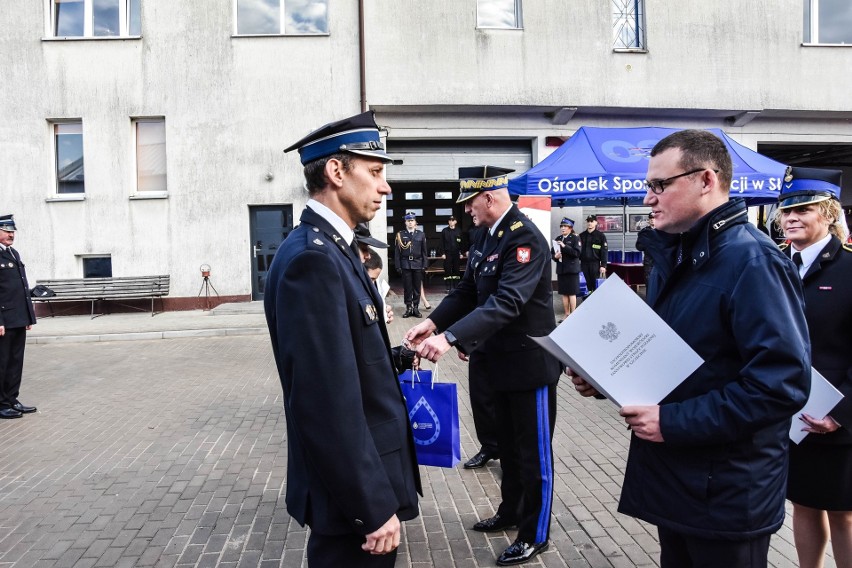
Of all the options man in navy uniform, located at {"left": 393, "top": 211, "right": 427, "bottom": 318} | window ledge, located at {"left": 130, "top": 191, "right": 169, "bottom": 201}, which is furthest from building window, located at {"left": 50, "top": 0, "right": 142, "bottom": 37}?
man in navy uniform, located at {"left": 393, "top": 211, "right": 427, "bottom": 318}

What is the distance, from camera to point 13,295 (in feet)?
23.5

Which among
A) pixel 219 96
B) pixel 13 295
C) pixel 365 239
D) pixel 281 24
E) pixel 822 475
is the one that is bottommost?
pixel 822 475

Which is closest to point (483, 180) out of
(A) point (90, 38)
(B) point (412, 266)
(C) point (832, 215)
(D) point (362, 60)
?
(C) point (832, 215)

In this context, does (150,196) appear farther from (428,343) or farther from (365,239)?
(428,343)

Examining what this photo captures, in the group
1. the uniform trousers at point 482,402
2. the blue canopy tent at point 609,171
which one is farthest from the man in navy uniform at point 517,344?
the blue canopy tent at point 609,171

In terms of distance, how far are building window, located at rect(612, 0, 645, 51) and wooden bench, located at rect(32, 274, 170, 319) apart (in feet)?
43.7

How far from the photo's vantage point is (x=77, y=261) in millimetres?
15219

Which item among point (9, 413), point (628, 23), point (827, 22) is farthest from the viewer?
point (827, 22)

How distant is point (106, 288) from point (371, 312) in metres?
14.8

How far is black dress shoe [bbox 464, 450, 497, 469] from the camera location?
5.00 meters

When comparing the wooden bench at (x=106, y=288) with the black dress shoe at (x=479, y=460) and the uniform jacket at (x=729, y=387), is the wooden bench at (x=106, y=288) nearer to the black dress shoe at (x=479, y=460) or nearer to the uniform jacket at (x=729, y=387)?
the black dress shoe at (x=479, y=460)

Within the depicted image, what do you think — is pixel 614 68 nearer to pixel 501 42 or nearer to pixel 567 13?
pixel 567 13

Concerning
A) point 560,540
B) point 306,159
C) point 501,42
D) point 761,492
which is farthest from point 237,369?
point 501,42

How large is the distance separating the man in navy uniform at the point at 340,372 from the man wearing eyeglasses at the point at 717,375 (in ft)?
2.63
